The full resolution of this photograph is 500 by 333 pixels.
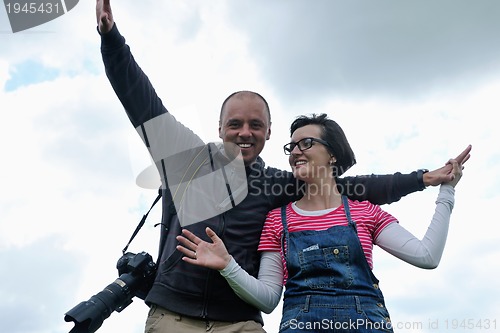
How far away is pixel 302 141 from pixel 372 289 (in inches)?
63.2

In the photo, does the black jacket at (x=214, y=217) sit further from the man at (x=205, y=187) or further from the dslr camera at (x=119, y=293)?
the dslr camera at (x=119, y=293)

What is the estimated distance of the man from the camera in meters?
4.26

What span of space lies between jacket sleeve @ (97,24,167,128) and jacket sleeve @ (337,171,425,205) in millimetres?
2079

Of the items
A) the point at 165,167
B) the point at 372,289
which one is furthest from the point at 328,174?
the point at 165,167

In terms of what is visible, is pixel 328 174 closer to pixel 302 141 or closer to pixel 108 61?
pixel 302 141

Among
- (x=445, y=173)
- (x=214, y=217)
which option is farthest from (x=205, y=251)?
(x=445, y=173)

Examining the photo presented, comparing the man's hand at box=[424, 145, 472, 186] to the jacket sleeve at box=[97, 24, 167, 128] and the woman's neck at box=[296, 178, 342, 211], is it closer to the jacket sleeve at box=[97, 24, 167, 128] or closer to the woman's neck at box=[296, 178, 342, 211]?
the woman's neck at box=[296, 178, 342, 211]

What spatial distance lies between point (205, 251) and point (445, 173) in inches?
96.3

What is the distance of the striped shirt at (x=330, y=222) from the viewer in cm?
441

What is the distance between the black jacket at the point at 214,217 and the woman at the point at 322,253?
0.15 metres

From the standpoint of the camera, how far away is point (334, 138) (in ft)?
16.7

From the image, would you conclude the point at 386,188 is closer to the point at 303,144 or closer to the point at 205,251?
the point at 303,144

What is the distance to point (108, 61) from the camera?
448 cm

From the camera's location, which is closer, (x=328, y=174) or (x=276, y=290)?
(x=276, y=290)
